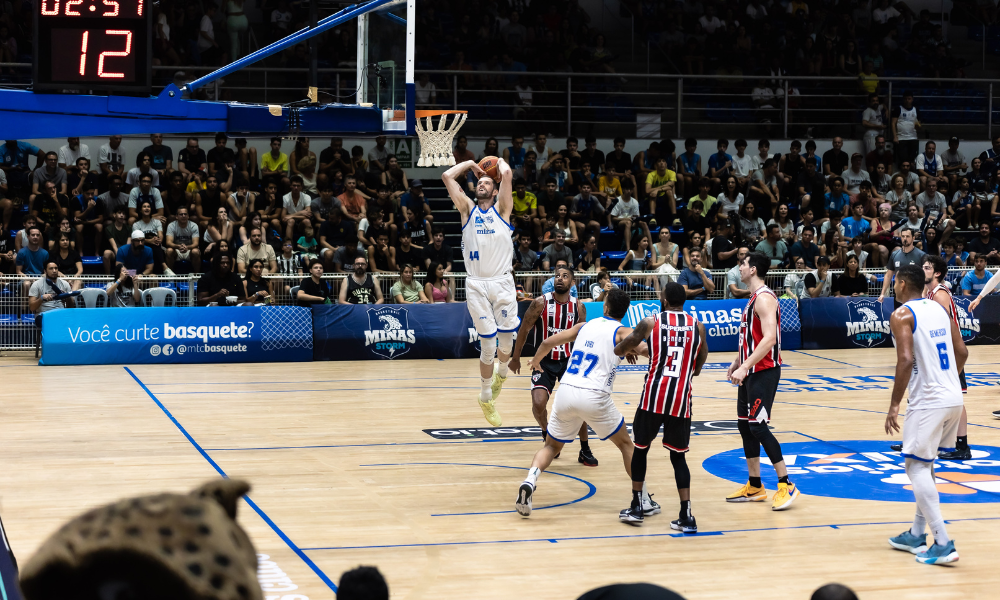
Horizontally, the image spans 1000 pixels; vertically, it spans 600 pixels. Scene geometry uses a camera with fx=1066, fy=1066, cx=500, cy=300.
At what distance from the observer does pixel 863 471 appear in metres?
10.3

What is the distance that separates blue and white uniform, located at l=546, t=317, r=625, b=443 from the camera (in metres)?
8.37

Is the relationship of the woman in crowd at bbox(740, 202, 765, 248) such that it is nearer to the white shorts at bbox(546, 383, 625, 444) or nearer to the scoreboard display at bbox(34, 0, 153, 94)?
the white shorts at bbox(546, 383, 625, 444)

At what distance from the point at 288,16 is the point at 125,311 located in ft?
29.1

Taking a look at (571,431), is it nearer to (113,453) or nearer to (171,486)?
(171,486)

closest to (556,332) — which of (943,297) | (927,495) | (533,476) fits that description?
(533,476)

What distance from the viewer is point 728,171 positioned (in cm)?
2419

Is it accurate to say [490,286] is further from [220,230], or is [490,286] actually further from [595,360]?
[220,230]

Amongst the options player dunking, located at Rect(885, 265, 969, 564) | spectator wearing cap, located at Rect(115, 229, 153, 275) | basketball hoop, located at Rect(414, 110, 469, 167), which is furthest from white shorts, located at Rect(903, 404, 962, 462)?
spectator wearing cap, located at Rect(115, 229, 153, 275)

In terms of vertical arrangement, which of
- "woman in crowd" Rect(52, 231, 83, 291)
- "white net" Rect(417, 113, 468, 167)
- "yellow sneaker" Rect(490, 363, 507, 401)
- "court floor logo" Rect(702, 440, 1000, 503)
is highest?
"white net" Rect(417, 113, 468, 167)

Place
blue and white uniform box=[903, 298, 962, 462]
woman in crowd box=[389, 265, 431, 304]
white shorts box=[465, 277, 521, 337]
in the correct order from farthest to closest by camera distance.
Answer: woman in crowd box=[389, 265, 431, 304], white shorts box=[465, 277, 521, 337], blue and white uniform box=[903, 298, 962, 462]

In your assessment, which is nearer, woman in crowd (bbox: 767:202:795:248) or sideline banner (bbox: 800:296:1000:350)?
sideline banner (bbox: 800:296:1000:350)

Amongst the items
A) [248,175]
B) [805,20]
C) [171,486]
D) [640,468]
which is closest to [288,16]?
[248,175]

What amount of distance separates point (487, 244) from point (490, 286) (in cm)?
50

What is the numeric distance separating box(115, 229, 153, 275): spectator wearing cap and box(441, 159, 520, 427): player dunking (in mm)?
8694
